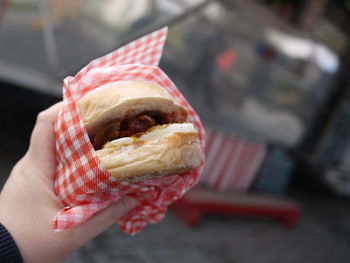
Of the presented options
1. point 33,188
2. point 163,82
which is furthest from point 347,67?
point 33,188

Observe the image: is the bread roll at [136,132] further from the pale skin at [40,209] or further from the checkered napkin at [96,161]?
the pale skin at [40,209]

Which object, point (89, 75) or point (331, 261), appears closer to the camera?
point (89, 75)

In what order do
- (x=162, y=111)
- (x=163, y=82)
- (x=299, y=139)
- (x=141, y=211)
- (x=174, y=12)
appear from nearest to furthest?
(x=162, y=111) < (x=163, y=82) < (x=141, y=211) < (x=174, y=12) < (x=299, y=139)

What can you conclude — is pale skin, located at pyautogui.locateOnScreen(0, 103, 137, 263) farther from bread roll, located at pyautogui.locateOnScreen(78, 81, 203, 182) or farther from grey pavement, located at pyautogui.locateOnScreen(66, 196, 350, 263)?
grey pavement, located at pyautogui.locateOnScreen(66, 196, 350, 263)

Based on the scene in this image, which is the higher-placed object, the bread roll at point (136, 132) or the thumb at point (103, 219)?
the bread roll at point (136, 132)

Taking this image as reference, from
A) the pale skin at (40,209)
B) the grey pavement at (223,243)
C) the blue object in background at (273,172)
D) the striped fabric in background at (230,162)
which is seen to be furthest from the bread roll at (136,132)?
the blue object in background at (273,172)

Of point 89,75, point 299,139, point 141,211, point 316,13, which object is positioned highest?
point 316,13

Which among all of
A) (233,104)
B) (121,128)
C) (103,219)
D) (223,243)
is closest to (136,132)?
(121,128)

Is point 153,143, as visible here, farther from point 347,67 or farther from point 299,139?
point 347,67
